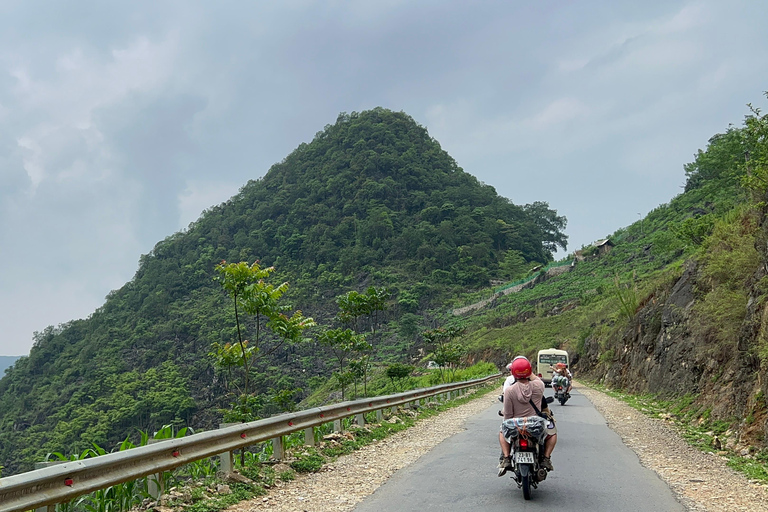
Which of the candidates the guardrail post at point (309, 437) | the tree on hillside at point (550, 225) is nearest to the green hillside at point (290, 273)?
the tree on hillside at point (550, 225)

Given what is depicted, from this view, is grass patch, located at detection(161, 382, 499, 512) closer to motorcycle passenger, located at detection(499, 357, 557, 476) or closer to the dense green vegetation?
motorcycle passenger, located at detection(499, 357, 557, 476)

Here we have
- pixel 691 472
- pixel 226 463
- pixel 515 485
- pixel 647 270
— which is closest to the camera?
pixel 515 485

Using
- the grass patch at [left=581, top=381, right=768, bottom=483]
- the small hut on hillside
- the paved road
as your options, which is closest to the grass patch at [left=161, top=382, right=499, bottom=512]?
the paved road

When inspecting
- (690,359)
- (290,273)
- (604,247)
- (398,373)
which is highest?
(290,273)

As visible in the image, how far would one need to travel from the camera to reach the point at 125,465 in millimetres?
5656

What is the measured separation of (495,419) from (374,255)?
344 feet

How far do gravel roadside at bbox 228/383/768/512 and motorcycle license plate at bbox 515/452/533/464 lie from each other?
5.72 feet

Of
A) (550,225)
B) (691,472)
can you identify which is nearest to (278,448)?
(691,472)

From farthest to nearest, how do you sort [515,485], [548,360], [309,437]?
[548,360], [309,437], [515,485]

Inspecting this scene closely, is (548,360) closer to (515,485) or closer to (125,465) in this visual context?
(515,485)

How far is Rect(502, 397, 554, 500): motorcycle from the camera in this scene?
658 centimetres

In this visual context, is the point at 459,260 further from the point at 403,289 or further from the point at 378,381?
the point at 378,381

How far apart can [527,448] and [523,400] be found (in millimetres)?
597

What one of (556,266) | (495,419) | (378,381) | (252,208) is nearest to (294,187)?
(252,208)
